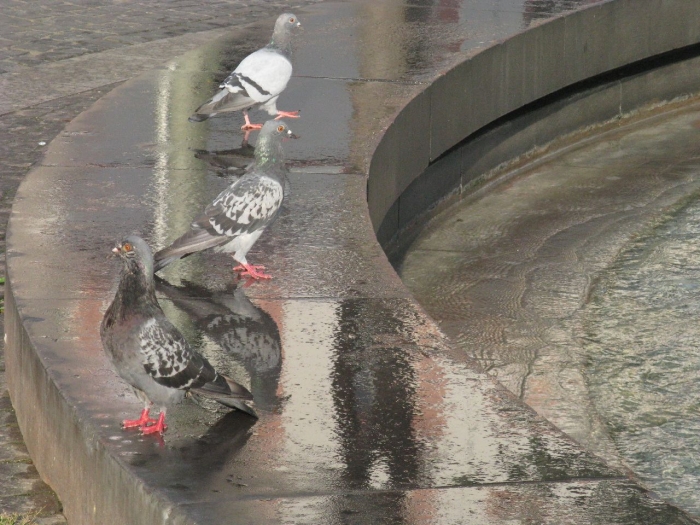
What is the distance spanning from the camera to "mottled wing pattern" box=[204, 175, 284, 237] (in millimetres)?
5402

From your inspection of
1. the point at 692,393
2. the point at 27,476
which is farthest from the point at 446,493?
the point at 692,393

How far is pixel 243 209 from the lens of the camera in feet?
17.7

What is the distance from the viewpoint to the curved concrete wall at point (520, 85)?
26.7 ft

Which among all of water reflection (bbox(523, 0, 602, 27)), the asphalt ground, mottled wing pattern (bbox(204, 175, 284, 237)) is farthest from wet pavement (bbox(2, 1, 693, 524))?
water reflection (bbox(523, 0, 602, 27))

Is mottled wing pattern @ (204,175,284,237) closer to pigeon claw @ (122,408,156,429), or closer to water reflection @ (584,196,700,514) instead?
pigeon claw @ (122,408,156,429)

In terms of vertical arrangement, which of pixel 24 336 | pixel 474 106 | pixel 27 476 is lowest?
pixel 27 476

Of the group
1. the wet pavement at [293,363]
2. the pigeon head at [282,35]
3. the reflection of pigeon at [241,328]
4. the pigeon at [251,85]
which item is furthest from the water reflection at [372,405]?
the pigeon head at [282,35]

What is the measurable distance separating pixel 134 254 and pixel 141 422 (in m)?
0.58

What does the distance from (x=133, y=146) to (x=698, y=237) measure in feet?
13.7

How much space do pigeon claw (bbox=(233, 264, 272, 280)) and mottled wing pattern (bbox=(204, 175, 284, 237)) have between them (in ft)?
0.70

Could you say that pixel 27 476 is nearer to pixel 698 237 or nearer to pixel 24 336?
pixel 24 336

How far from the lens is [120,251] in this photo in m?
3.96

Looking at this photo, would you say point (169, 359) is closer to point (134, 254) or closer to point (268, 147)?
point (134, 254)

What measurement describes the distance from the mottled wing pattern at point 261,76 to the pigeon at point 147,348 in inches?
143
